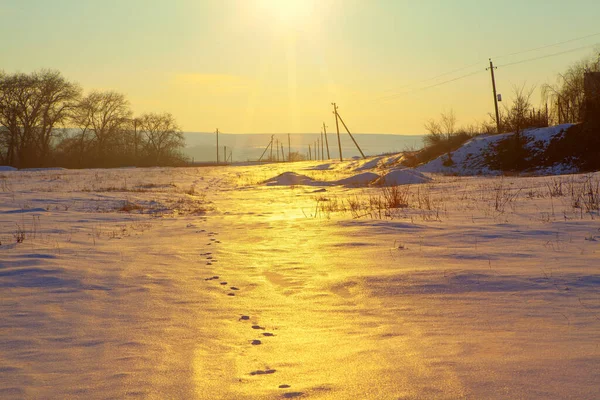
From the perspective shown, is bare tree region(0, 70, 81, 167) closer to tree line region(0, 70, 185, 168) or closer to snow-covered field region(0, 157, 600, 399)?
tree line region(0, 70, 185, 168)

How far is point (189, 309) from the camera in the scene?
4.75 meters

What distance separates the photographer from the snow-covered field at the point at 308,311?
3072 mm

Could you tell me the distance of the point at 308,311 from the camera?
15.4ft

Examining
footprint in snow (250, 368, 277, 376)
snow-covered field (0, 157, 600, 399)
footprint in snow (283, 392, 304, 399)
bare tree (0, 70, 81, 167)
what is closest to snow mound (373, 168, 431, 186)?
snow-covered field (0, 157, 600, 399)

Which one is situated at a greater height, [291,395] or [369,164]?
[369,164]

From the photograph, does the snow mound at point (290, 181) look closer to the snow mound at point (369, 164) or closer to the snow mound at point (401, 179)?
the snow mound at point (401, 179)

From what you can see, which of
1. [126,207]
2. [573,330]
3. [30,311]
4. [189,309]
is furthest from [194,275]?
[126,207]

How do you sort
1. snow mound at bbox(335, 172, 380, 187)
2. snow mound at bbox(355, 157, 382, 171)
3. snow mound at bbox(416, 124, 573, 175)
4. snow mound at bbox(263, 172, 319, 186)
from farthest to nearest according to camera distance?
snow mound at bbox(355, 157, 382, 171)
snow mound at bbox(416, 124, 573, 175)
snow mound at bbox(263, 172, 319, 186)
snow mound at bbox(335, 172, 380, 187)

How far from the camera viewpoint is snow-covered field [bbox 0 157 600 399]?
10.1 ft

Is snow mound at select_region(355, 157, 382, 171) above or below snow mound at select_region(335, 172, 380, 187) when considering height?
above

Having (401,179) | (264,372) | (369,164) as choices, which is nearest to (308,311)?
(264,372)

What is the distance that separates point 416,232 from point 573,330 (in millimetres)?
4596

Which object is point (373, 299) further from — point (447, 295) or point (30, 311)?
point (30, 311)

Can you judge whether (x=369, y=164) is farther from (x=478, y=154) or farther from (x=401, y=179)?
(x=401, y=179)
